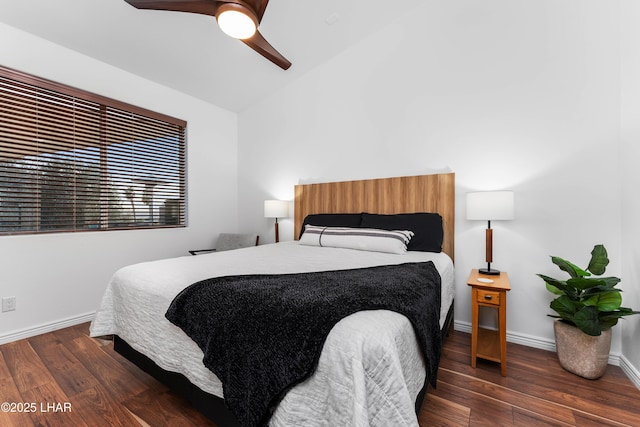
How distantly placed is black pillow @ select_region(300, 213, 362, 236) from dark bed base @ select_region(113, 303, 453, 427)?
173cm

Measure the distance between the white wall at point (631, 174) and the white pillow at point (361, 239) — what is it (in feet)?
4.56

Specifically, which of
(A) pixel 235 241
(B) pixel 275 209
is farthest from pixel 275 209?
(A) pixel 235 241

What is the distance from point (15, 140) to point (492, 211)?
391cm

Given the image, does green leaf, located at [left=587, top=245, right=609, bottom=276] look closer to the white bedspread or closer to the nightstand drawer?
the nightstand drawer

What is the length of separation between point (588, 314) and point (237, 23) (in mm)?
2785

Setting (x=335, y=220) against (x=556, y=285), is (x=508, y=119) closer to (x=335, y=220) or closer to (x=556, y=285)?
(x=556, y=285)

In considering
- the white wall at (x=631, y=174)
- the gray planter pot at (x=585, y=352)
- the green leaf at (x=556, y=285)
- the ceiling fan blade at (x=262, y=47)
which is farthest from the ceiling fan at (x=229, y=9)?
the gray planter pot at (x=585, y=352)

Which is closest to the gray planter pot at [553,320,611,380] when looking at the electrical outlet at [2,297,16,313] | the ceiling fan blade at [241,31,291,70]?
the ceiling fan blade at [241,31,291,70]

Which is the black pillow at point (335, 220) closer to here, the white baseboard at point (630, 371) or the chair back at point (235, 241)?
the chair back at point (235, 241)

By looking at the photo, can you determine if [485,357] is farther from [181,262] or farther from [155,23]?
[155,23]

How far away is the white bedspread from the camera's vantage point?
0.81m

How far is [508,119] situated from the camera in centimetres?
226

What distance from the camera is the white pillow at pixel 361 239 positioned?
2.29 m

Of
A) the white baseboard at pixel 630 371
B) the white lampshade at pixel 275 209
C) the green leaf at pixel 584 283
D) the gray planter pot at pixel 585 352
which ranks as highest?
the white lampshade at pixel 275 209
